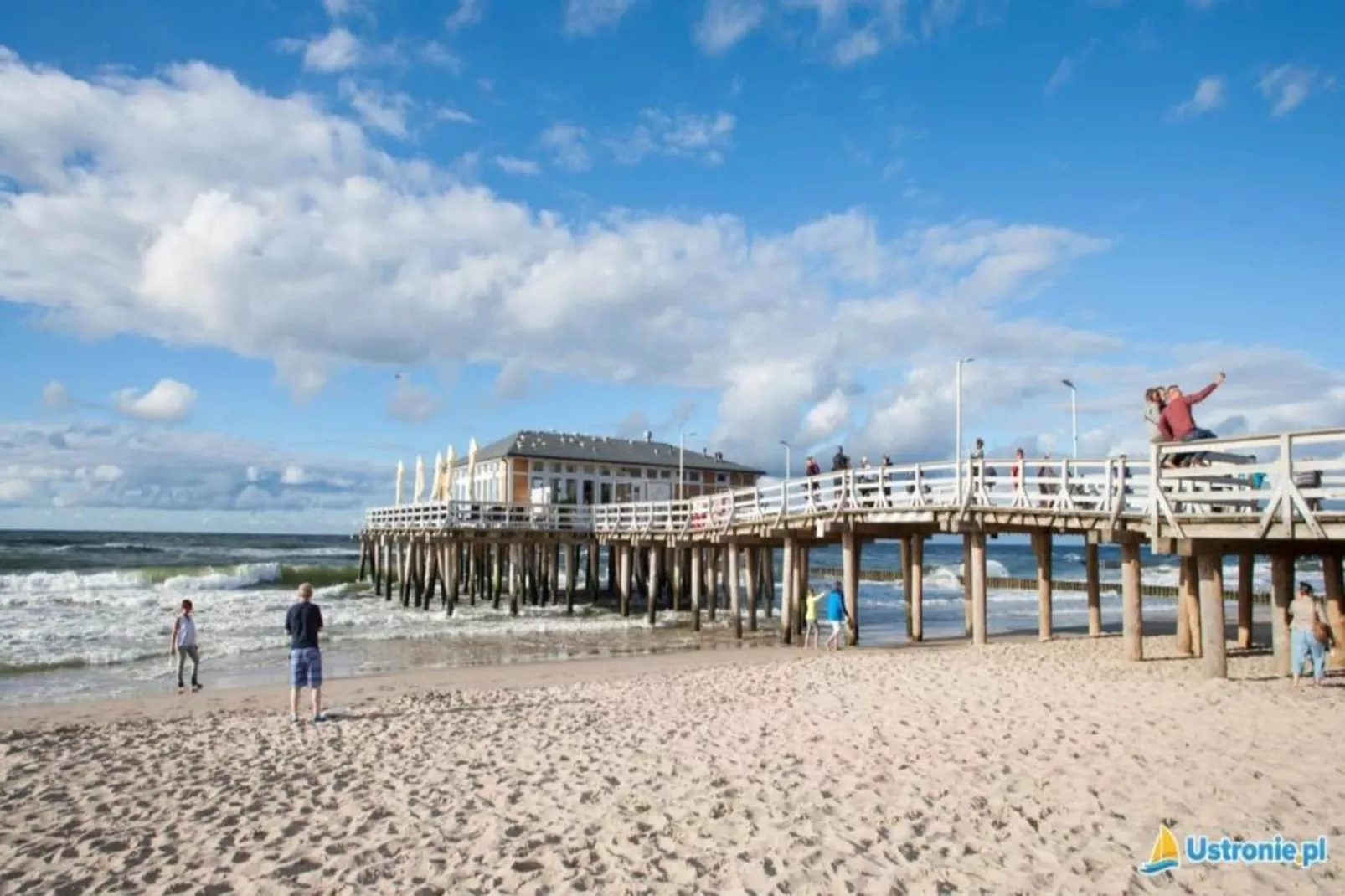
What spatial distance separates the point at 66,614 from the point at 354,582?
653 inches

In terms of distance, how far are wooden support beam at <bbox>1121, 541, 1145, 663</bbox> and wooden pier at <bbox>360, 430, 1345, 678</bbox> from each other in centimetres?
3

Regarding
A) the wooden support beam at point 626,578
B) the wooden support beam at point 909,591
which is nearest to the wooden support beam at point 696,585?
the wooden support beam at point 626,578

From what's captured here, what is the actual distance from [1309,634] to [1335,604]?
2528mm

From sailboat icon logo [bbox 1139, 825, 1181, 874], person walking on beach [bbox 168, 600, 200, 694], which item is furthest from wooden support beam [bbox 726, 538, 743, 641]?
sailboat icon logo [bbox 1139, 825, 1181, 874]

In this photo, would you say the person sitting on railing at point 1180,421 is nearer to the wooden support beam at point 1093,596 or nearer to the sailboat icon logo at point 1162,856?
the wooden support beam at point 1093,596

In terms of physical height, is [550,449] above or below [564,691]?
above

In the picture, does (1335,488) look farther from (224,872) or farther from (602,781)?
(224,872)

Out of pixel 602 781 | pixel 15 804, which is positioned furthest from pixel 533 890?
pixel 15 804

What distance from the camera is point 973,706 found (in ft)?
33.1

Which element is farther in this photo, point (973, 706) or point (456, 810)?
point (973, 706)

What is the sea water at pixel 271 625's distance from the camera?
1777 cm

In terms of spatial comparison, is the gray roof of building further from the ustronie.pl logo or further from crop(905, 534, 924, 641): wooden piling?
the ustronie.pl logo

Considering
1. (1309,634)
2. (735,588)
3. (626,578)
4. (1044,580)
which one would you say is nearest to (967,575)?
(1044,580)

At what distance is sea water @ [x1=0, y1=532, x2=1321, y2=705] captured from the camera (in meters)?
17.8
